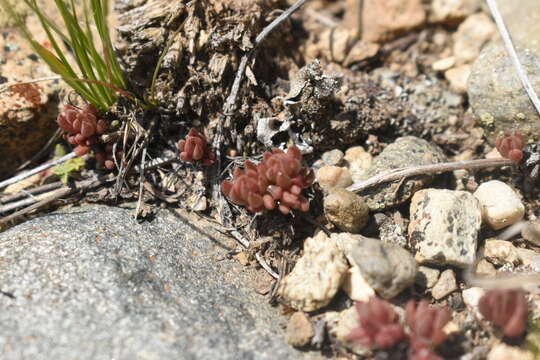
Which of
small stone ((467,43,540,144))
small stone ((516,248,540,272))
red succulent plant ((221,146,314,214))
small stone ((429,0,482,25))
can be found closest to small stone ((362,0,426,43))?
small stone ((429,0,482,25))

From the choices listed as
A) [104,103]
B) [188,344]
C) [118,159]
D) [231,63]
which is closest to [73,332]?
[188,344]

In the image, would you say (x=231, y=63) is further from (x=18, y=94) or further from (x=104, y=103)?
(x=18, y=94)

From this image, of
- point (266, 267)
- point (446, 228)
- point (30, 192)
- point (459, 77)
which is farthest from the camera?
point (459, 77)

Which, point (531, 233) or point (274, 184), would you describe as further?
point (531, 233)

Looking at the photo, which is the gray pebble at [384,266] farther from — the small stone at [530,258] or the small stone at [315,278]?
the small stone at [530,258]

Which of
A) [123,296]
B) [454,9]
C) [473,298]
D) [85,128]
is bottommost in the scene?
[473,298]

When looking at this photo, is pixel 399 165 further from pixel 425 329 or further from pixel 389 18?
pixel 389 18

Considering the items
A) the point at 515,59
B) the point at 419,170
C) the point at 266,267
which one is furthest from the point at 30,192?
the point at 515,59
